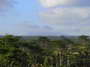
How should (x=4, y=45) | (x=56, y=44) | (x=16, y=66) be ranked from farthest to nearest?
(x=56, y=44) < (x=4, y=45) < (x=16, y=66)

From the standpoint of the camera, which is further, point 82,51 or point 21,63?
point 82,51

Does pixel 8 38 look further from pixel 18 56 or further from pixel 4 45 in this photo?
pixel 18 56

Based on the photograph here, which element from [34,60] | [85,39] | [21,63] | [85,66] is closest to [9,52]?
[34,60]

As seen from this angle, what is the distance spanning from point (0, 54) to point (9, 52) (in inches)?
23.7

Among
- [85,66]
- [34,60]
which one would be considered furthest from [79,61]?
[34,60]

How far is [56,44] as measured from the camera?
100 ft

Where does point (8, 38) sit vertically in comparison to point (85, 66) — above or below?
above

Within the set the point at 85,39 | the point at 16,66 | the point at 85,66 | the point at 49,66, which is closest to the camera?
the point at 49,66

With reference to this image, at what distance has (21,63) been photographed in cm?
1753

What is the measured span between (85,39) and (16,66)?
74.9 feet

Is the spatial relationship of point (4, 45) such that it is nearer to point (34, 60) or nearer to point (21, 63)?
point (34, 60)

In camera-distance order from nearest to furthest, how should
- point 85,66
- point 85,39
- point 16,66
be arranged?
point 16,66 < point 85,66 < point 85,39

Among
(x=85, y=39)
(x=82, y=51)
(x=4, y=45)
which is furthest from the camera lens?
(x=85, y=39)

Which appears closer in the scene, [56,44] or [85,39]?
[56,44]
